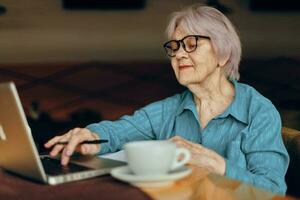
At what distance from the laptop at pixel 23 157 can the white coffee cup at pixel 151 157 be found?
17 centimetres

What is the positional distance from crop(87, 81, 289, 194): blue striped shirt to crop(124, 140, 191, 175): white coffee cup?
37 cm

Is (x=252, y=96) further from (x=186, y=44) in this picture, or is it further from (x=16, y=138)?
(x=16, y=138)

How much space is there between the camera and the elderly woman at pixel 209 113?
1751mm

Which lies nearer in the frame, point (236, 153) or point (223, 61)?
point (236, 153)

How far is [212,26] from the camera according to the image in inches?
76.2

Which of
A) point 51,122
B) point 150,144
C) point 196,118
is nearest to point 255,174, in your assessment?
point 196,118

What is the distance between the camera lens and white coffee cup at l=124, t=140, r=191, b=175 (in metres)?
1.19

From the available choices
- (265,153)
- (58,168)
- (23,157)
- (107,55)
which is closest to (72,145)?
(58,168)

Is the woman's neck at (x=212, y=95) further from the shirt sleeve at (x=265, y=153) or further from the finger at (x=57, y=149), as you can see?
the finger at (x=57, y=149)

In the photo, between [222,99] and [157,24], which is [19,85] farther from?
[222,99]

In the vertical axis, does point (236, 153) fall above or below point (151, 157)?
below

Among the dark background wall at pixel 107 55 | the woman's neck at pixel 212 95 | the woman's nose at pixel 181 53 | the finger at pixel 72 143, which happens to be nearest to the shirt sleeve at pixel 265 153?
the woman's neck at pixel 212 95

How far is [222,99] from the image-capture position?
2.01m

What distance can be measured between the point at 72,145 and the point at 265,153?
1.82ft
